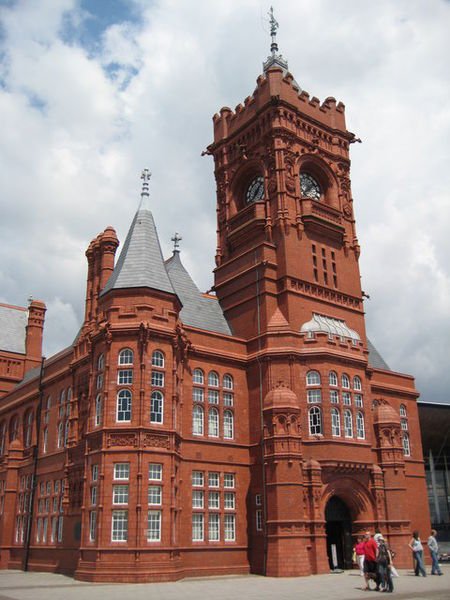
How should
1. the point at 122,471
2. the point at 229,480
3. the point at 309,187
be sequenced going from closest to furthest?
the point at 122,471 → the point at 229,480 → the point at 309,187

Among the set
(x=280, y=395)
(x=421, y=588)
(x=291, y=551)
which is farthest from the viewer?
(x=280, y=395)

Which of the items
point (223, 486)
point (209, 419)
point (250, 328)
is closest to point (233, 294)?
point (250, 328)

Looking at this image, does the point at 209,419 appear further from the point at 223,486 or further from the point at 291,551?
the point at 291,551

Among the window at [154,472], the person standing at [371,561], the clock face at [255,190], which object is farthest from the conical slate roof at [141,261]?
the person standing at [371,561]

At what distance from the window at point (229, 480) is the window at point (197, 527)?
2523mm

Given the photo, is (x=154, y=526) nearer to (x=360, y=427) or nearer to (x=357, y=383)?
(x=360, y=427)

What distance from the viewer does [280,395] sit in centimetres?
3584

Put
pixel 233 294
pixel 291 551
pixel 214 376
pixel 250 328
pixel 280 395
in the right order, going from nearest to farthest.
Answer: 1. pixel 291 551
2. pixel 280 395
3. pixel 214 376
4. pixel 250 328
5. pixel 233 294

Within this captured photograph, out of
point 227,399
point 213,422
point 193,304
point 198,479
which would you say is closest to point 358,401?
point 227,399

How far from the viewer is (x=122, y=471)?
30906mm

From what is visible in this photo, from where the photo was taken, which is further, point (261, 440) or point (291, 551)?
point (261, 440)

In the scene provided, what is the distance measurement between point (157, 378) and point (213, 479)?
761cm

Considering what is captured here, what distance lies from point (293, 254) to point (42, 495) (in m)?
23.1

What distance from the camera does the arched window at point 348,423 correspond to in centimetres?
3769
